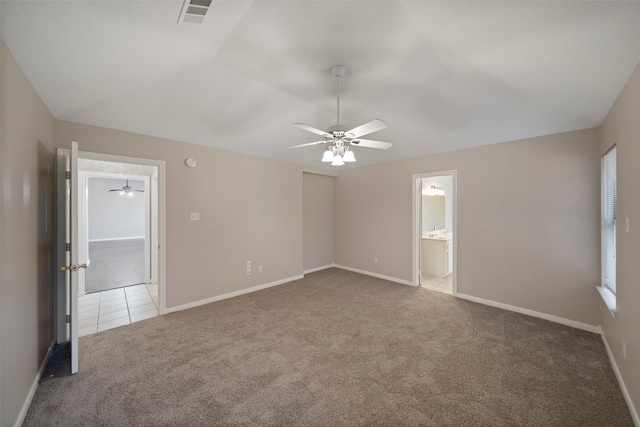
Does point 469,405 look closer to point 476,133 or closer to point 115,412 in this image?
point 115,412

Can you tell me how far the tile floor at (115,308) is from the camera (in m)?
3.09

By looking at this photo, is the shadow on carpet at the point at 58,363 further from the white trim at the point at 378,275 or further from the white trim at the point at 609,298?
the white trim at the point at 609,298

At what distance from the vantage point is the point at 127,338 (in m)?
2.75

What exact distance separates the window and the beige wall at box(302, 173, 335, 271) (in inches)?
173

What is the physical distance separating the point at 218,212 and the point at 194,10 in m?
2.84

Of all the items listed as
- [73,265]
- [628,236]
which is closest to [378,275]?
[628,236]

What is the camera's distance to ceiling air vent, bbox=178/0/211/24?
141 cm

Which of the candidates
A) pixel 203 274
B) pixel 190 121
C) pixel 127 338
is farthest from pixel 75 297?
pixel 190 121

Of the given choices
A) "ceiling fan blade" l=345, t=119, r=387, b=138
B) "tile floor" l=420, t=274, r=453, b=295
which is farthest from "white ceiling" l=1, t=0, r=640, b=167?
"tile floor" l=420, t=274, r=453, b=295

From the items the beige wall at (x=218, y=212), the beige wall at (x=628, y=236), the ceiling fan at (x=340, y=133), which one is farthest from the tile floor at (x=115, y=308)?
the beige wall at (x=628, y=236)

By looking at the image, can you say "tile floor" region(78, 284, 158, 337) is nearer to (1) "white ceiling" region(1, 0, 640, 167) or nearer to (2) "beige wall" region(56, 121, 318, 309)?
(2) "beige wall" region(56, 121, 318, 309)

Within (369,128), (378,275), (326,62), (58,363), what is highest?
(326,62)

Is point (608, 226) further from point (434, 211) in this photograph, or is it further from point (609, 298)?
point (434, 211)

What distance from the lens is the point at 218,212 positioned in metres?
3.89
